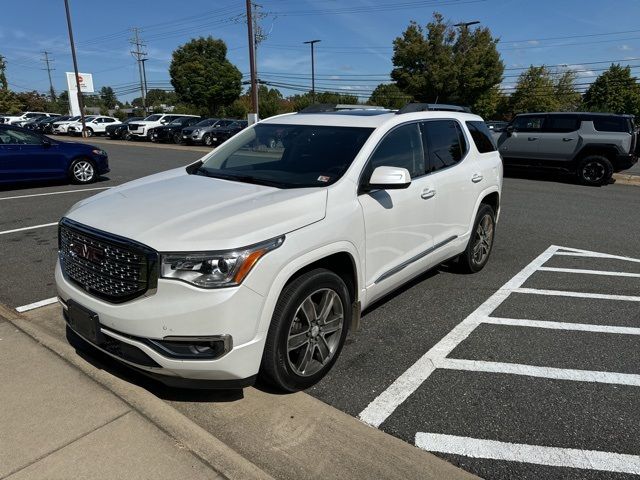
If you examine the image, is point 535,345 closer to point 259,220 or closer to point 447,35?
point 259,220

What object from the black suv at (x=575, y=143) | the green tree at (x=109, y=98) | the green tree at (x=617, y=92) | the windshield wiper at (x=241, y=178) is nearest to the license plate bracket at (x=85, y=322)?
the windshield wiper at (x=241, y=178)

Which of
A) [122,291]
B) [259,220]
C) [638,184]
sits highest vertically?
[259,220]

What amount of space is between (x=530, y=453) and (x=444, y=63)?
132ft

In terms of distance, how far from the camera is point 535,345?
148 inches

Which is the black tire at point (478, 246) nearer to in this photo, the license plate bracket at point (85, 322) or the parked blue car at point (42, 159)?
the license plate bracket at point (85, 322)

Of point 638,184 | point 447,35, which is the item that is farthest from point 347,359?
point 447,35

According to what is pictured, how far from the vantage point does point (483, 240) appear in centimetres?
547

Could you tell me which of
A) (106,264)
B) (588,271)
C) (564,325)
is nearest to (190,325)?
(106,264)

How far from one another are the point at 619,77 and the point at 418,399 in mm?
78051

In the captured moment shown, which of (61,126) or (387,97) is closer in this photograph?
(61,126)

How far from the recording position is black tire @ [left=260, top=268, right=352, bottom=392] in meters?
2.74

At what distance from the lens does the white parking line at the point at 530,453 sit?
2.48m

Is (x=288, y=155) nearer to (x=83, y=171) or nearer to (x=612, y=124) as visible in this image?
(x=83, y=171)

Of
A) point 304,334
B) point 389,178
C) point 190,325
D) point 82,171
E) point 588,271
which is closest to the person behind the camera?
point 190,325
